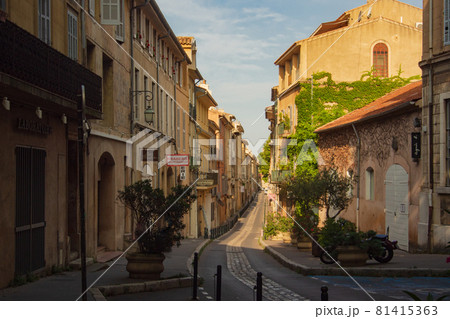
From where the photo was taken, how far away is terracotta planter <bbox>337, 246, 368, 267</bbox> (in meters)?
14.7

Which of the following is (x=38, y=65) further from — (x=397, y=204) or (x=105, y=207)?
(x=397, y=204)

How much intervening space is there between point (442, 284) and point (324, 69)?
2403 cm

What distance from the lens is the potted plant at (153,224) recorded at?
12.3 metres

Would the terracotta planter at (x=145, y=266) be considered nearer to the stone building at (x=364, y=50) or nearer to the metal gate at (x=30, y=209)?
the metal gate at (x=30, y=209)

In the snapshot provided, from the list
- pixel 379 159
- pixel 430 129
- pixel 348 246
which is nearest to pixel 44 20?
pixel 348 246

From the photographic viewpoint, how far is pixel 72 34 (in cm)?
1440

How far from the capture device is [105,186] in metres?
18.3

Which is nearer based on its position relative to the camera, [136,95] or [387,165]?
[136,95]

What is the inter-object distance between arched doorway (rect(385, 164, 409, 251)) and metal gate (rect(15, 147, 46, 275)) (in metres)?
12.9

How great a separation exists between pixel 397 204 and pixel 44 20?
14.3 meters

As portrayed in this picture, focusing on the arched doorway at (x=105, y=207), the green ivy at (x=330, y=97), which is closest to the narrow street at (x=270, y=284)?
the arched doorway at (x=105, y=207)

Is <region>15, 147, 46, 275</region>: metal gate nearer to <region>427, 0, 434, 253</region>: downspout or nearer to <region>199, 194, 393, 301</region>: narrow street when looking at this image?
<region>199, 194, 393, 301</region>: narrow street

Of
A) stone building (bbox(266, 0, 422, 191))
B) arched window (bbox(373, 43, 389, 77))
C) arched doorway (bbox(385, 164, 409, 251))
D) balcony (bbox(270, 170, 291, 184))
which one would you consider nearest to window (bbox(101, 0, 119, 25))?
arched doorway (bbox(385, 164, 409, 251))

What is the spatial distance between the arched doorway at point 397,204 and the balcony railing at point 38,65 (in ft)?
39.8
